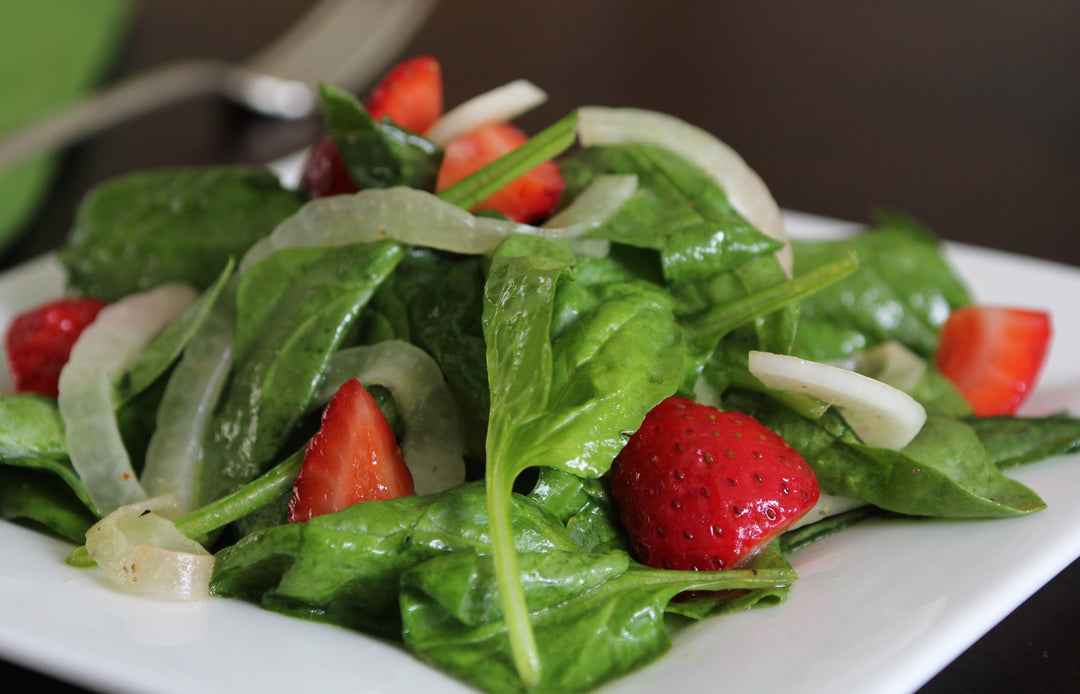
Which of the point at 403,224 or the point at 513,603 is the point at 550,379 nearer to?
the point at 513,603

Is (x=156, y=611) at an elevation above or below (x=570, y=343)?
below

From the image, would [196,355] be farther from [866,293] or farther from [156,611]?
[866,293]

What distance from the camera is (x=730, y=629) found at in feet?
4.24

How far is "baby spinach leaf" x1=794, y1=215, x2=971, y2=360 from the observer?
2078 millimetres

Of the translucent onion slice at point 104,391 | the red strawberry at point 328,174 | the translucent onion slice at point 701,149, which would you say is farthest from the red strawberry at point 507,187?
the translucent onion slice at point 104,391

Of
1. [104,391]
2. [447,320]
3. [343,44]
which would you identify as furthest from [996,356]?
[343,44]

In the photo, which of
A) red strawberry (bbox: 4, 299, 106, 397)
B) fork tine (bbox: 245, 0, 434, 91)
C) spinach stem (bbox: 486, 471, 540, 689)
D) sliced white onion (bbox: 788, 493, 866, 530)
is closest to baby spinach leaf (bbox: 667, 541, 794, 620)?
sliced white onion (bbox: 788, 493, 866, 530)

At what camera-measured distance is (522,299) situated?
1.43 m

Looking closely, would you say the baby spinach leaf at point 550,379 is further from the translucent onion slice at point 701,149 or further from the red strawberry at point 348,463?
the translucent onion slice at point 701,149

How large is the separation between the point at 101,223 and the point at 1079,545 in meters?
1.86

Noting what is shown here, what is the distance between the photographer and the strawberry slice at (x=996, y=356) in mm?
2025

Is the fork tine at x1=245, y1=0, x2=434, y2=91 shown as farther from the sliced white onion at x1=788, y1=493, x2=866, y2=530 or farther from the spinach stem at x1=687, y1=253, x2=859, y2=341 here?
the sliced white onion at x1=788, y1=493, x2=866, y2=530

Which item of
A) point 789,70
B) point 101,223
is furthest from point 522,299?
point 789,70

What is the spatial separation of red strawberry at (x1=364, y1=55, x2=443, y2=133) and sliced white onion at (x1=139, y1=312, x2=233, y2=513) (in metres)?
0.53
